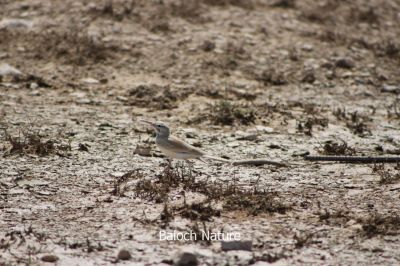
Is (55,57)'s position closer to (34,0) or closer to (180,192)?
(34,0)

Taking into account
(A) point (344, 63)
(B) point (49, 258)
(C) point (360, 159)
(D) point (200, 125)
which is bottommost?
(D) point (200, 125)

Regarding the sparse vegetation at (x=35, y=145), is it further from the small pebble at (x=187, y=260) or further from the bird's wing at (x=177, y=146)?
the small pebble at (x=187, y=260)

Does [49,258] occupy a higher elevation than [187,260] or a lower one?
lower

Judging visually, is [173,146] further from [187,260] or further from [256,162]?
[187,260]

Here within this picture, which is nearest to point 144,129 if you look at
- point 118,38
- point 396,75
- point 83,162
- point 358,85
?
point 83,162

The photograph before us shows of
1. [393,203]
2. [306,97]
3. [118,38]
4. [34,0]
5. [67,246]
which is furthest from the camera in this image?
[34,0]

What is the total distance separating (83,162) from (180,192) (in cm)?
164

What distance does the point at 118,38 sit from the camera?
1313 centimetres

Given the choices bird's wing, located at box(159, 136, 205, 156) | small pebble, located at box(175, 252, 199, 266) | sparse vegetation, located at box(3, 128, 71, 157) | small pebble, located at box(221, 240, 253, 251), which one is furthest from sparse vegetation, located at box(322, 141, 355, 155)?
small pebble, located at box(175, 252, 199, 266)

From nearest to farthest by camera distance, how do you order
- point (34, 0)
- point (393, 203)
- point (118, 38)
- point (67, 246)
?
point (67, 246)
point (393, 203)
point (118, 38)
point (34, 0)

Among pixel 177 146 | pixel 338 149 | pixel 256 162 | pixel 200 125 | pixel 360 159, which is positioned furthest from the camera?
pixel 200 125

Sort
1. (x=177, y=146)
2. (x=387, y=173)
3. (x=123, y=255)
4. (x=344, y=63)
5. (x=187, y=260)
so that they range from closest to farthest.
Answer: (x=187, y=260)
(x=123, y=255)
(x=177, y=146)
(x=387, y=173)
(x=344, y=63)

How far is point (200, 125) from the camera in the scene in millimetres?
10336

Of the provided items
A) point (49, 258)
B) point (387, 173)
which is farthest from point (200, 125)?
point (49, 258)
